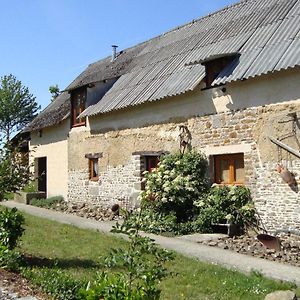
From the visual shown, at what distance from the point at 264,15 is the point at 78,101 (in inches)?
365

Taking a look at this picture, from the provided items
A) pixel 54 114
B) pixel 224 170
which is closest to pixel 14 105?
pixel 54 114

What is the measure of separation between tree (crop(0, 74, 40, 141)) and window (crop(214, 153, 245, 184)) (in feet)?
145

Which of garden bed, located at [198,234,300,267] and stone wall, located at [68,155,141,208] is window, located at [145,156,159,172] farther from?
garden bed, located at [198,234,300,267]

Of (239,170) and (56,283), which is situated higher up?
(239,170)

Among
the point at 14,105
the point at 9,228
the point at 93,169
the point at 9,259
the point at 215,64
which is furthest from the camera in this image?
the point at 14,105

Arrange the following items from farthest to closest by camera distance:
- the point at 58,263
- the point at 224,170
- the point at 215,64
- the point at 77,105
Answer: the point at 77,105 < the point at 215,64 < the point at 224,170 < the point at 58,263

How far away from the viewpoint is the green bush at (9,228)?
7.47 m

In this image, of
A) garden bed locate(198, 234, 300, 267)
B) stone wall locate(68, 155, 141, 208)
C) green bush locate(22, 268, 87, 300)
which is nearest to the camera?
green bush locate(22, 268, 87, 300)

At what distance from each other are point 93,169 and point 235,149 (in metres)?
8.17

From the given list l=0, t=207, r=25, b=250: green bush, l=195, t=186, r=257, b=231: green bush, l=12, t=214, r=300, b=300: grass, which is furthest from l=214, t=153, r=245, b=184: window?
l=0, t=207, r=25, b=250: green bush

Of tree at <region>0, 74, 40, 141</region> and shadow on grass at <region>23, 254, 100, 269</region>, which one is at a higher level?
tree at <region>0, 74, 40, 141</region>

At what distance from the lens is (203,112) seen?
12758mm

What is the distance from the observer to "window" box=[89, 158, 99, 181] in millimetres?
18195

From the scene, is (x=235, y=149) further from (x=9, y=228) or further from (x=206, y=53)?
(x=9, y=228)
